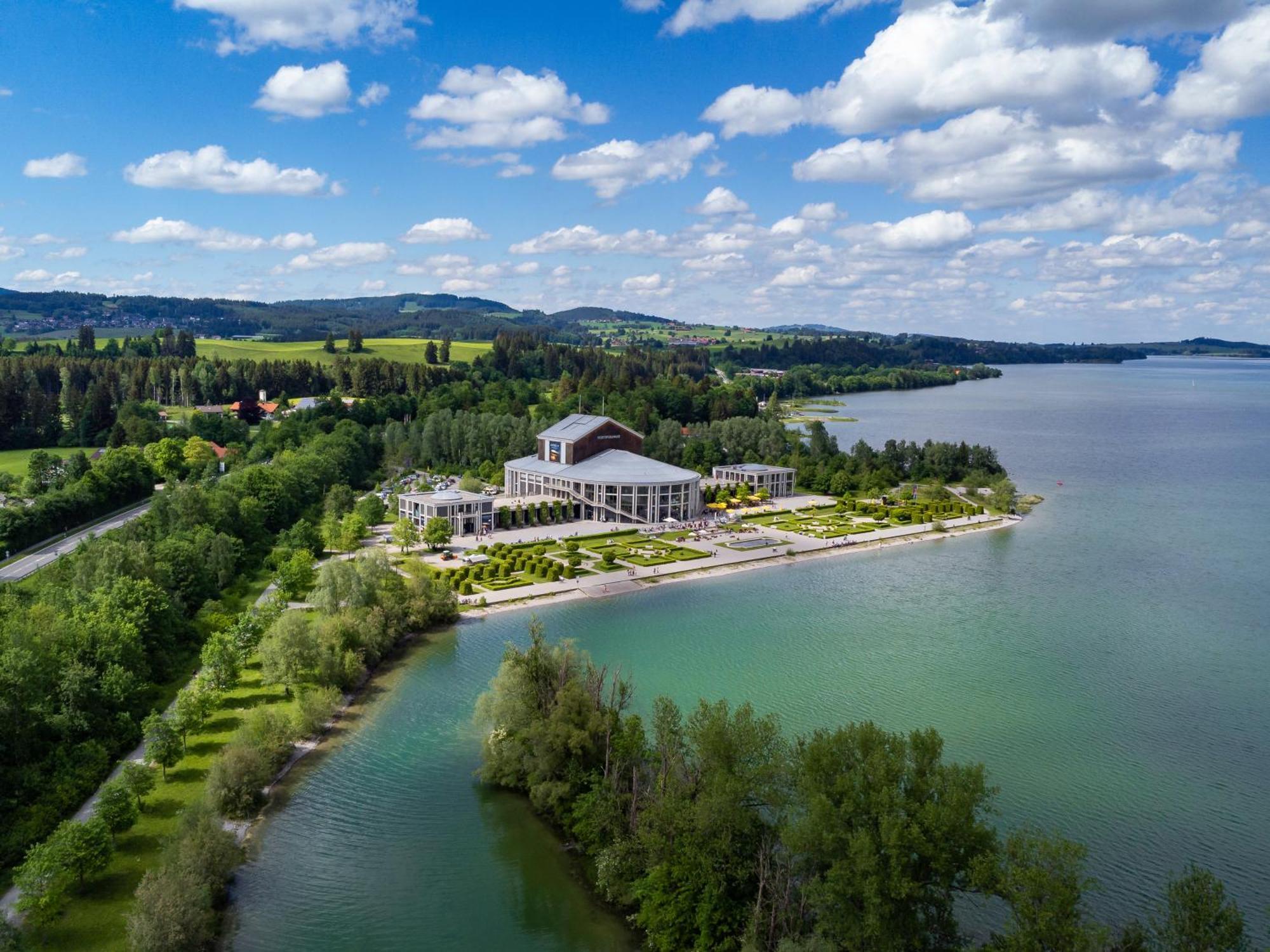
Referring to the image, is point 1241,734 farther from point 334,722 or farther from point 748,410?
point 748,410

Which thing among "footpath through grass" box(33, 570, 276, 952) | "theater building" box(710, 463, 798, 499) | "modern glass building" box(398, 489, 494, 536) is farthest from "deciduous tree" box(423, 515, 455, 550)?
"theater building" box(710, 463, 798, 499)

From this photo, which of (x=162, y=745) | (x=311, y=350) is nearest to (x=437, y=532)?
(x=162, y=745)

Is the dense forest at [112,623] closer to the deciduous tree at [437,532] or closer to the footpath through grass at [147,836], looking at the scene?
the footpath through grass at [147,836]

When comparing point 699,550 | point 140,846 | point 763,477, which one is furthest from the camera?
point 763,477

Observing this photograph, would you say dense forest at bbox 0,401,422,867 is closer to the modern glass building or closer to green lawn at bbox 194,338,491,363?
the modern glass building

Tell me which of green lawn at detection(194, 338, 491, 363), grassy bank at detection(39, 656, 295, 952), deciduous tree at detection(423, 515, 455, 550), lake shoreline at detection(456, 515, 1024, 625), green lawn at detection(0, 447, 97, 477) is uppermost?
green lawn at detection(194, 338, 491, 363)

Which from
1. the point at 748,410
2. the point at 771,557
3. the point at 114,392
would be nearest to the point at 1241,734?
the point at 771,557

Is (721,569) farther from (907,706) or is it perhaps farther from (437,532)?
(907,706)
